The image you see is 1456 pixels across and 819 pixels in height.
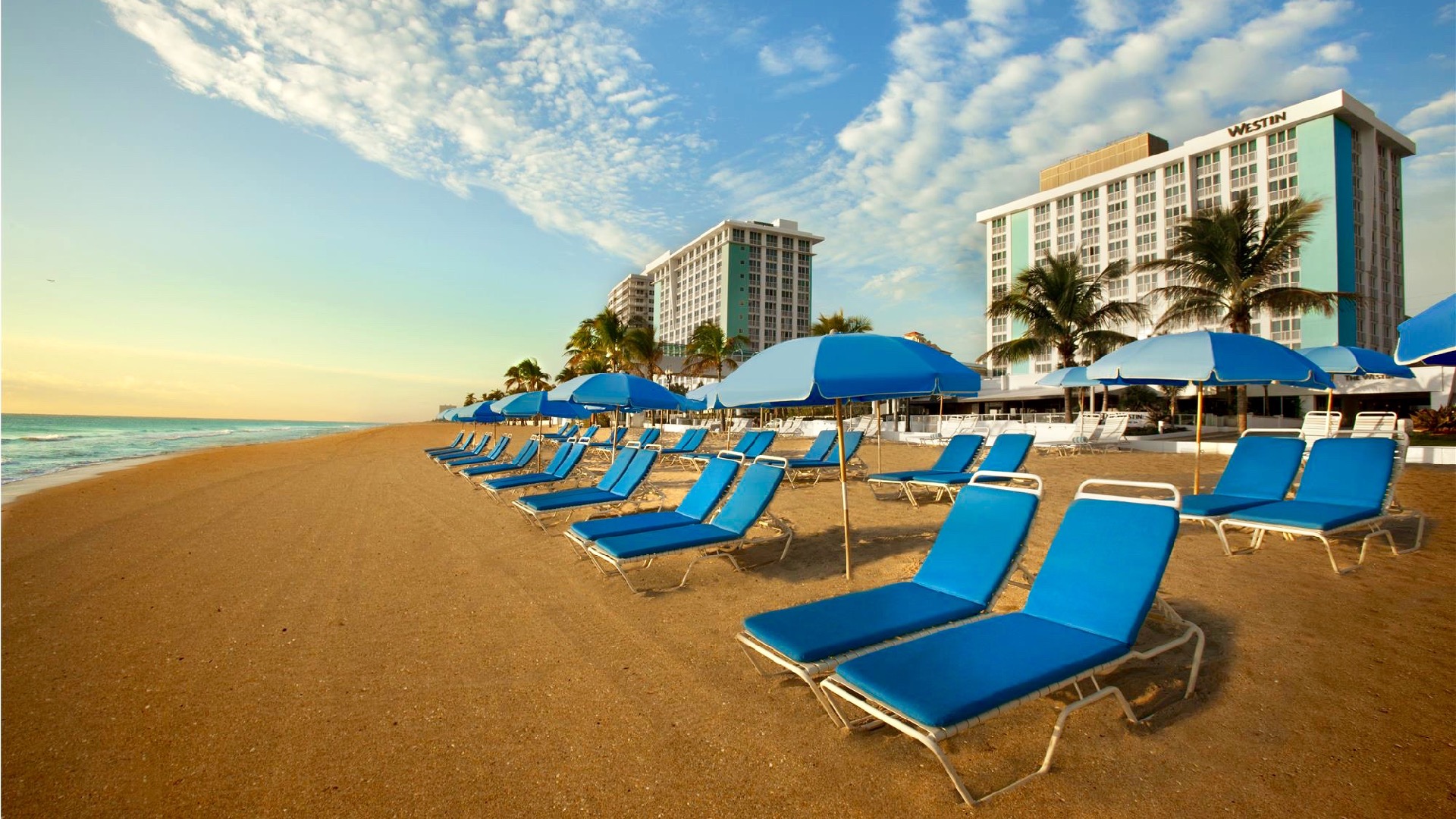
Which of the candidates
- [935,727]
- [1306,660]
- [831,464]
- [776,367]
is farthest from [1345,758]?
[831,464]

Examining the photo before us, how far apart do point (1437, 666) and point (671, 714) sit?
374 cm

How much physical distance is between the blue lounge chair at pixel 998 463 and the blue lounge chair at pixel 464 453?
41.1 ft

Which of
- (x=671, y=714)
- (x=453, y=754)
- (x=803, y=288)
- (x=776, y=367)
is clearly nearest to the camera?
(x=453, y=754)

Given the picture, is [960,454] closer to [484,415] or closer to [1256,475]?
[1256,475]

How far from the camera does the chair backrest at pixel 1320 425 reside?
8.80 metres

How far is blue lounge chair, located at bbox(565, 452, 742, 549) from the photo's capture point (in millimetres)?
5418

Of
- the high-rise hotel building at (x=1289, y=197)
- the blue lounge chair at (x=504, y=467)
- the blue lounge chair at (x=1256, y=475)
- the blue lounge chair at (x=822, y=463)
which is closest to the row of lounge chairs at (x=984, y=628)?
the blue lounge chair at (x=1256, y=475)

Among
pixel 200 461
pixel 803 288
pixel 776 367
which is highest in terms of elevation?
pixel 803 288

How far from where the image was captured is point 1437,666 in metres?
3.06

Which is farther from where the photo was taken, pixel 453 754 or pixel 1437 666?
pixel 1437 666

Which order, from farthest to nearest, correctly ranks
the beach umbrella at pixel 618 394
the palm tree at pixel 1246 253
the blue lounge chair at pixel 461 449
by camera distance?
the blue lounge chair at pixel 461 449, the palm tree at pixel 1246 253, the beach umbrella at pixel 618 394

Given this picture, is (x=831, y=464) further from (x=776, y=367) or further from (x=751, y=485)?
(x=776, y=367)

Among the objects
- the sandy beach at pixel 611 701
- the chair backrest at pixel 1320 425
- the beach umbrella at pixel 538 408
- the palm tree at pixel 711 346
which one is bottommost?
the sandy beach at pixel 611 701

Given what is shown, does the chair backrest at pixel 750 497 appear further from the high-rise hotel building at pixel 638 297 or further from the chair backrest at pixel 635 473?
the high-rise hotel building at pixel 638 297
